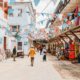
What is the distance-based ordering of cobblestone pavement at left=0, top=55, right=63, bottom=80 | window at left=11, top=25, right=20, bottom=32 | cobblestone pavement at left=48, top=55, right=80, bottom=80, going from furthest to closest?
window at left=11, top=25, right=20, bottom=32
cobblestone pavement at left=48, top=55, right=80, bottom=80
cobblestone pavement at left=0, top=55, right=63, bottom=80

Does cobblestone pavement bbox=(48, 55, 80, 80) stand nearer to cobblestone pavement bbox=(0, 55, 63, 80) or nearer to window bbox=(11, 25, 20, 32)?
cobblestone pavement bbox=(0, 55, 63, 80)

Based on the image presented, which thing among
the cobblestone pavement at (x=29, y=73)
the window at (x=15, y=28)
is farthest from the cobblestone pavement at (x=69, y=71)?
the window at (x=15, y=28)

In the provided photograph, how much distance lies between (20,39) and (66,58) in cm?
1787

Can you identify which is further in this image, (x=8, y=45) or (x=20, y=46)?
(x=20, y=46)

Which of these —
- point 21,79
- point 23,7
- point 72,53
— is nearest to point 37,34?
point 23,7

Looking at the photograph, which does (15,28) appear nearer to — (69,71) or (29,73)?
(69,71)

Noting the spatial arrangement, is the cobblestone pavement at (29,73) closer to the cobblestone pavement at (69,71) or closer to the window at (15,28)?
the cobblestone pavement at (69,71)

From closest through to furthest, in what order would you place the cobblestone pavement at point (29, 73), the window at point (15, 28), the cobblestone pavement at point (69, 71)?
the cobblestone pavement at point (29, 73), the cobblestone pavement at point (69, 71), the window at point (15, 28)

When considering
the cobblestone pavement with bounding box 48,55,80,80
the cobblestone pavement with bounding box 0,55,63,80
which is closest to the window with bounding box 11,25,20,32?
the cobblestone pavement with bounding box 48,55,80,80

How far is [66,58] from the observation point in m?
38.1

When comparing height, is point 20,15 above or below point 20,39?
above

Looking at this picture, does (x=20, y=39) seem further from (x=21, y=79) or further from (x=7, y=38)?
(x=21, y=79)

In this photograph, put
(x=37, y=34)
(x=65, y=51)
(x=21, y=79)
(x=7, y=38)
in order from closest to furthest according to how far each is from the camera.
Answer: (x=21, y=79) → (x=65, y=51) → (x=7, y=38) → (x=37, y=34)

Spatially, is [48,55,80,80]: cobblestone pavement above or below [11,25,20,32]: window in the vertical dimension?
below
